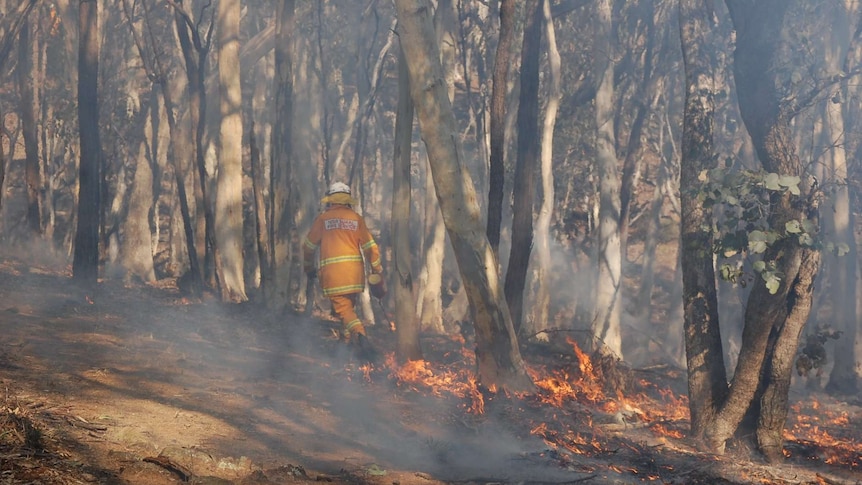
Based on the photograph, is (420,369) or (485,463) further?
(420,369)

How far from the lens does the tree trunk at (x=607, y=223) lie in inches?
671

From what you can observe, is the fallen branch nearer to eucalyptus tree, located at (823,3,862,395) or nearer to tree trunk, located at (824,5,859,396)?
eucalyptus tree, located at (823,3,862,395)

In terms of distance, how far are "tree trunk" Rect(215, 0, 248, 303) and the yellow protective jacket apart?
4.80 m

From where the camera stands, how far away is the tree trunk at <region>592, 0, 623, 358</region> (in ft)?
55.9

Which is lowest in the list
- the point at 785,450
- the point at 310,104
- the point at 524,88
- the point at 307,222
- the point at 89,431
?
the point at 785,450

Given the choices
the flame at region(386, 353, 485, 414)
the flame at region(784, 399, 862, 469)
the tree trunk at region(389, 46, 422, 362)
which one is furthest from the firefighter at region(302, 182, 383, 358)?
the flame at region(784, 399, 862, 469)

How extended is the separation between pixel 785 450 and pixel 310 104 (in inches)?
695

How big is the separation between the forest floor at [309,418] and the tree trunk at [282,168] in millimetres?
1671

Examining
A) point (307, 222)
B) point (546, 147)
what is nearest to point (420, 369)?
point (307, 222)

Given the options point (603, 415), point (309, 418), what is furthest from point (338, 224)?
point (603, 415)

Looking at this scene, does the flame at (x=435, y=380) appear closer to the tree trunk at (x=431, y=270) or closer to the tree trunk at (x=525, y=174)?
the tree trunk at (x=525, y=174)

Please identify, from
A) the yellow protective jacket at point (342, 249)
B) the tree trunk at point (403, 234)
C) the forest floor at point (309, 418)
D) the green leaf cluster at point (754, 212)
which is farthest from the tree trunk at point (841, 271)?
the yellow protective jacket at point (342, 249)

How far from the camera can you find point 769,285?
765 centimetres

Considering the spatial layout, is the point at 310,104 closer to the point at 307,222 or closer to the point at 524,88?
the point at 307,222
